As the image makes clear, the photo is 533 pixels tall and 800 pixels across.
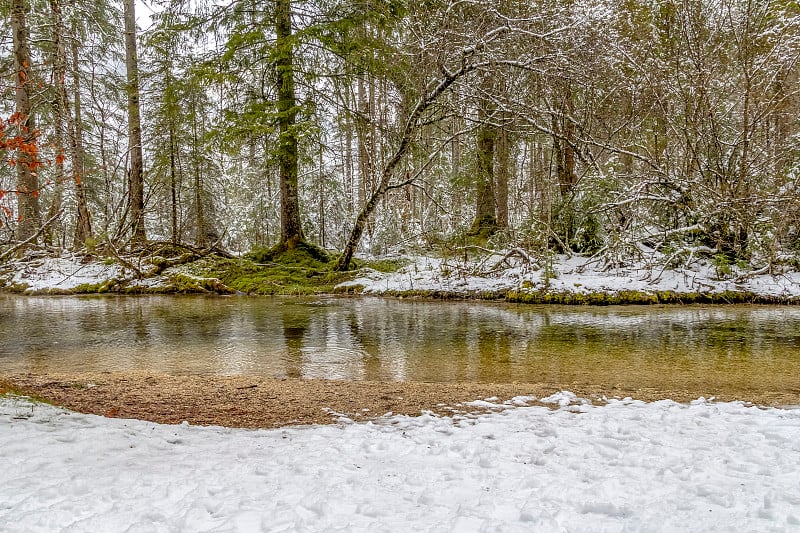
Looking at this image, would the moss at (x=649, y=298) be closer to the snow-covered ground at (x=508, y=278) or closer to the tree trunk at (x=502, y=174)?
the snow-covered ground at (x=508, y=278)

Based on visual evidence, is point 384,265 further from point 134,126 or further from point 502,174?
point 134,126

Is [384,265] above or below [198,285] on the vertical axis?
above

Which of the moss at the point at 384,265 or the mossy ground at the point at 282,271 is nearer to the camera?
the mossy ground at the point at 282,271

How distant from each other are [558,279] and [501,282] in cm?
134

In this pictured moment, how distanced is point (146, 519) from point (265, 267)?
12129 mm

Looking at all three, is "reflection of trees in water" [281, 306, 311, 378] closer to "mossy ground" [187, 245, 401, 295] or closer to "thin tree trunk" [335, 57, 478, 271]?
"mossy ground" [187, 245, 401, 295]

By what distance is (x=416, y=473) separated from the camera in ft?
10.2

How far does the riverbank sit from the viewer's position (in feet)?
14.4

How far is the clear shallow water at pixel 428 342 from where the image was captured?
593 cm

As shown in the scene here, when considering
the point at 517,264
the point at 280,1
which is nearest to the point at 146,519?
the point at 517,264

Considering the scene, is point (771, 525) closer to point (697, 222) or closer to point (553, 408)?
point (553, 408)

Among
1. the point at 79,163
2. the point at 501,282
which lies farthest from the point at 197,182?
the point at 501,282

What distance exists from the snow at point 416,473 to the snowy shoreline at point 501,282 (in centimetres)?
711

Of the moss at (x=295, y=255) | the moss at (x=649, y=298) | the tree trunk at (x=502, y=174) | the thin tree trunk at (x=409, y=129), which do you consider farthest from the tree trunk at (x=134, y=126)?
the moss at (x=649, y=298)
